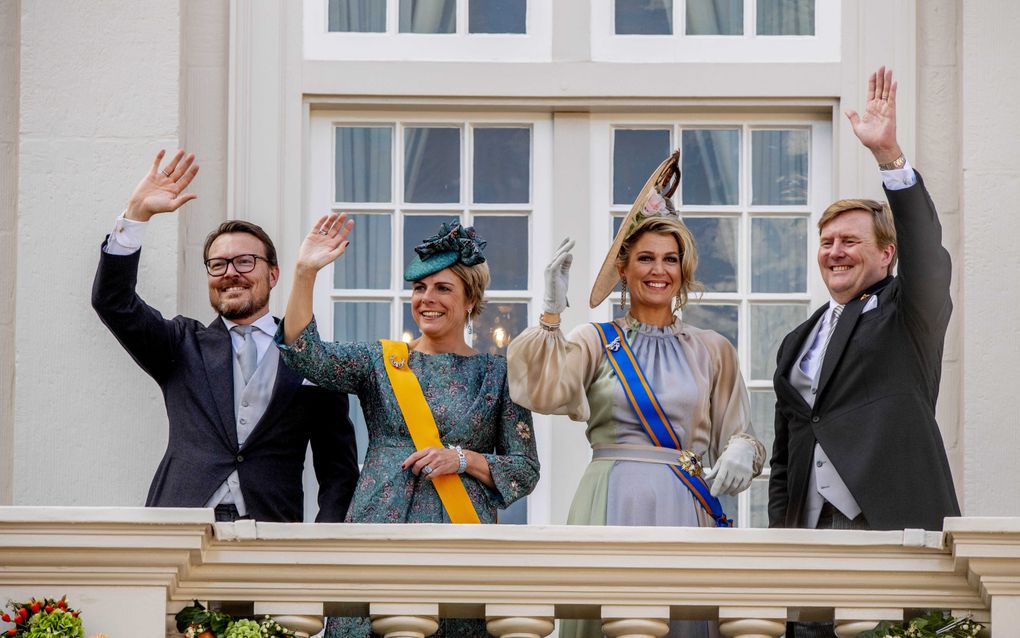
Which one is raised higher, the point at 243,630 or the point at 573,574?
the point at 573,574

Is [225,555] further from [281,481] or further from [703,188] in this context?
[703,188]

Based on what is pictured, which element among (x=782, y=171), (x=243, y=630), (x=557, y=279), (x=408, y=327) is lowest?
(x=243, y=630)

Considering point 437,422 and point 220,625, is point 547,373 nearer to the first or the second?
point 437,422

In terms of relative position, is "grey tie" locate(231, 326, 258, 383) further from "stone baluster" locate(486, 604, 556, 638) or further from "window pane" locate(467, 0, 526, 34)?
"window pane" locate(467, 0, 526, 34)

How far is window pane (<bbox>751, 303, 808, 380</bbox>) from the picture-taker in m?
7.62

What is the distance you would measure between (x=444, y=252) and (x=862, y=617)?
183cm

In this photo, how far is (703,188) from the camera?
7750 millimetres

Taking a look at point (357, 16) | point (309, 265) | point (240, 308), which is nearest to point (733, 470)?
point (309, 265)

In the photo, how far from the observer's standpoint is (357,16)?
7.79m

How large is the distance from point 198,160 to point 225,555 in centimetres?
262

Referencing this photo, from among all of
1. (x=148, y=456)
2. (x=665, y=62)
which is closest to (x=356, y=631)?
(x=148, y=456)

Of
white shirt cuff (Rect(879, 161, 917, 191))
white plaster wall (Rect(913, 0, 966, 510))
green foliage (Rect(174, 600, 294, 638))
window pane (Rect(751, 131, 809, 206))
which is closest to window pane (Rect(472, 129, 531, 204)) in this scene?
window pane (Rect(751, 131, 809, 206))

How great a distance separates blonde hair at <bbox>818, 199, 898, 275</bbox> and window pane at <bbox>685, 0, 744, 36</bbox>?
64.2 inches

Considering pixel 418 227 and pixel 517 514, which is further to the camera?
pixel 418 227
